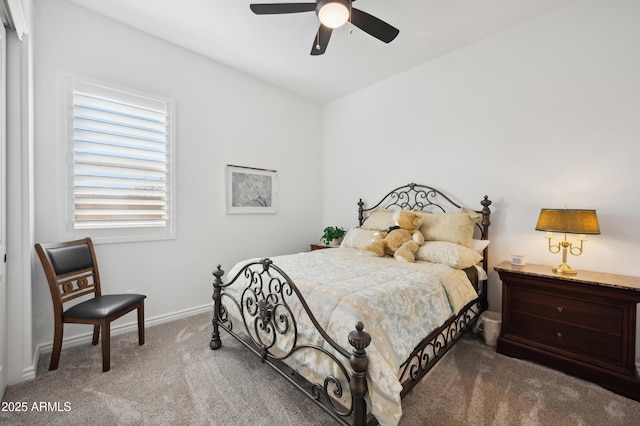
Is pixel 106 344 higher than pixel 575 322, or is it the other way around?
pixel 575 322

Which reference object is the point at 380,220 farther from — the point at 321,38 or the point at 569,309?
the point at 321,38

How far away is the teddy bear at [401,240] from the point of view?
265 centimetres

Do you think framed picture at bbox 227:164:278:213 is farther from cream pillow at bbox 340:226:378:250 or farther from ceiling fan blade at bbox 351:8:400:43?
ceiling fan blade at bbox 351:8:400:43

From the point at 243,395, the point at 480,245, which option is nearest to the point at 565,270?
the point at 480,245

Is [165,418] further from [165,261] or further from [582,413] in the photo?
[582,413]

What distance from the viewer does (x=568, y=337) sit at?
6.89 feet

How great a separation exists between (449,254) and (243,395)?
6.49 ft

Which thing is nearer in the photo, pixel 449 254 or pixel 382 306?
pixel 382 306

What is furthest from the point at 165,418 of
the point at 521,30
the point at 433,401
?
the point at 521,30

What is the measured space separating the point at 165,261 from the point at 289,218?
1782mm

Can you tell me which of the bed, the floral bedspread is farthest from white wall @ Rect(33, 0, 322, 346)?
the floral bedspread

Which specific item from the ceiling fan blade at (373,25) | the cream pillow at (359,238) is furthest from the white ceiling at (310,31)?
the cream pillow at (359,238)

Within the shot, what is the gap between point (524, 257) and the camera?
2498mm

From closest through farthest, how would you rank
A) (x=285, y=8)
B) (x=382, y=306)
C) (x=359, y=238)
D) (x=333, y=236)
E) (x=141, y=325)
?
1. (x=382, y=306)
2. (x=285, y=8)
3. (x=141, y=325)
4. (x=359, y=238)
5. (x=333, y=236)
